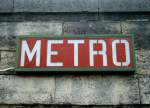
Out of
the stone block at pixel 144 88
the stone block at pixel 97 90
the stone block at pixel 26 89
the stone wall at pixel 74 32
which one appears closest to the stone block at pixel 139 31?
the stone wall at pixel 74 32

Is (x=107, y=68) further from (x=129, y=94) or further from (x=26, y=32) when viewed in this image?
(x=26, y=32)

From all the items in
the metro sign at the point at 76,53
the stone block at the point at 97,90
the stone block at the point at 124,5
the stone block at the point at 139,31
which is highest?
the stone block at the point at 124,5

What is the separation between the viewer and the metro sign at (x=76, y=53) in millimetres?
8891

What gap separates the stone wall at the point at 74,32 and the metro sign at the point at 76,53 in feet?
0.75

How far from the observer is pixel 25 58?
29.7 feet

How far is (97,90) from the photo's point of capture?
873 cm

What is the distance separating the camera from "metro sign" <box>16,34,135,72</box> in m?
8.89

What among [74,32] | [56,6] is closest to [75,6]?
[56,6]

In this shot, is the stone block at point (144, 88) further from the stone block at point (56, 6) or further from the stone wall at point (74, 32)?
the stone block at point (56, 6)

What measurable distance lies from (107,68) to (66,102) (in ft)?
3.99

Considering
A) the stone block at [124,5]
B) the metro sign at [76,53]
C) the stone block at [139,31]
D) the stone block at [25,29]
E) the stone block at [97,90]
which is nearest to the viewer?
the stone block at [97,90]

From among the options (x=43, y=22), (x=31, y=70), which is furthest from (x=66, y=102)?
(x=43, y=22)

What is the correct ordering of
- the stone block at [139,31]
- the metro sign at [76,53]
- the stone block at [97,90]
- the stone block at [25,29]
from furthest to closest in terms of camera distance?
the stone block at [25,29] < the stone block at [139,31] < the metro sign at [76,53] < the stone block at [97,90]

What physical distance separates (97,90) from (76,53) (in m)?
1.01
